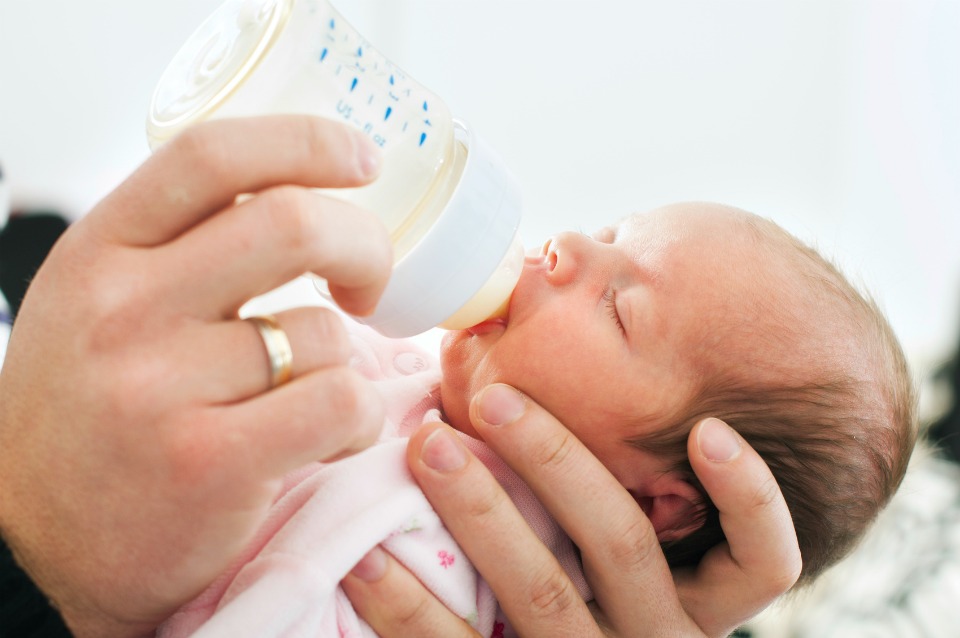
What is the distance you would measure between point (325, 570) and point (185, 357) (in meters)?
0.31

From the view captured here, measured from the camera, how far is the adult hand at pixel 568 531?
0.89 m

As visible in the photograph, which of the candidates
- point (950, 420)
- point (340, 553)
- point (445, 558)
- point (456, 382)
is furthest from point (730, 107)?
point (340, 553)

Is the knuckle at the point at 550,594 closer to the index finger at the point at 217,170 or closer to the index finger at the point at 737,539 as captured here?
the index finger at the point at 737,539

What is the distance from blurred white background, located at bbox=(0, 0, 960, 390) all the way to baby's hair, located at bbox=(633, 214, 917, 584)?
1445mm

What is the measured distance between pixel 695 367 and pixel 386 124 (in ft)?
Result: 1.75

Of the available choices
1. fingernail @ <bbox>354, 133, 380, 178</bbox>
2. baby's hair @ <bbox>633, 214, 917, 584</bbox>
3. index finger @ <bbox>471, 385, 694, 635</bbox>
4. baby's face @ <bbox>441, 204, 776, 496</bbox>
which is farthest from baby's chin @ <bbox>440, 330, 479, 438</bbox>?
fingernail @ <bbox>354, 133, 380, 178</bbox>

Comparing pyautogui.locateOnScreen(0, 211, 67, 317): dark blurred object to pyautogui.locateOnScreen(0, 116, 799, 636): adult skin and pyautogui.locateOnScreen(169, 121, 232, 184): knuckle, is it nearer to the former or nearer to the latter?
pyautogui.locateOnScreen(0, 116, 799, 636): adult skin

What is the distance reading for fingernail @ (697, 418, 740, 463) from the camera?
931mm

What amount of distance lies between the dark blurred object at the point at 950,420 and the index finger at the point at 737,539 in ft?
3.99

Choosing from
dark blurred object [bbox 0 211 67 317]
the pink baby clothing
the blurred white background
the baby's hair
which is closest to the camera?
the pink baby clothing

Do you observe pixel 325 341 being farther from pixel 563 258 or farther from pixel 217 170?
pixel 563 258

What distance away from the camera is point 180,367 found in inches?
23.4

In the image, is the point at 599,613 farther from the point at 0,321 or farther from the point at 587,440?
the point at 0,321

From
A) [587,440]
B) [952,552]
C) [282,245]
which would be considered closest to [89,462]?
[282,245]
